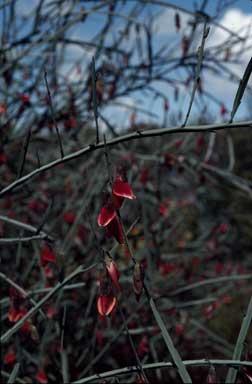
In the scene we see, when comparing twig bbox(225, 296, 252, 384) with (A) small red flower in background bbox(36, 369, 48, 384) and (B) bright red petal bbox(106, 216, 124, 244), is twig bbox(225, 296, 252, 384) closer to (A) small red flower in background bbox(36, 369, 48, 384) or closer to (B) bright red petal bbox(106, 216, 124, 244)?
(B) bright red petal bbox(106, 216, 124, 244)

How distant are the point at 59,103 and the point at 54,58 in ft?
0.96

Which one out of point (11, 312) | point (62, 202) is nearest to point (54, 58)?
point (62, 202)

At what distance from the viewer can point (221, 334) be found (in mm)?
6062

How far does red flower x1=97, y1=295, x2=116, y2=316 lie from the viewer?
1.20m

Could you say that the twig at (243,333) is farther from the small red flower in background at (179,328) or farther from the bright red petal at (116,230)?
the small red flower in background at (179,328)

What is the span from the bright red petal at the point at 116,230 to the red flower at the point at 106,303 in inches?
5.5

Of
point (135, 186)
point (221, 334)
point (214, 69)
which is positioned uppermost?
point (214, 69)

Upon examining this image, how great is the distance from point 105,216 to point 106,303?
0.61 feet

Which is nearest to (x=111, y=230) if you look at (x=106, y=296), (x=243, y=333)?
(x=106, y=296)

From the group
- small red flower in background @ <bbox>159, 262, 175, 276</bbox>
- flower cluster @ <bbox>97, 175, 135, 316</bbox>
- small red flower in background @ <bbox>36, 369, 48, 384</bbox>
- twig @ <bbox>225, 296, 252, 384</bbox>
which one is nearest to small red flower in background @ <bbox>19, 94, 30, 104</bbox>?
small red flower in background @ <bbox>159, 262, 175, 276</bbox>

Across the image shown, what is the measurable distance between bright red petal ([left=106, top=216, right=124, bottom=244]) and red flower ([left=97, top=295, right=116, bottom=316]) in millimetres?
139

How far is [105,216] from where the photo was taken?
1161 mm

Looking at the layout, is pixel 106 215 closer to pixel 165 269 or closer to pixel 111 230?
pixel 111 230

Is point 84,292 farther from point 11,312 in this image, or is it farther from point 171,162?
point 11,312
